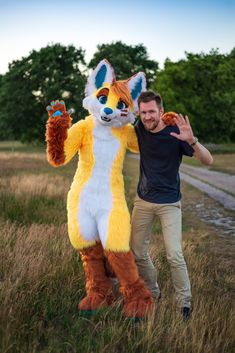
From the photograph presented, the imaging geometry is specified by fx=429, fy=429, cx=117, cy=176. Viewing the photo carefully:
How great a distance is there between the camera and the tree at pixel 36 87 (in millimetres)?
35628

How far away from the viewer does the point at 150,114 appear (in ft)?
11.2

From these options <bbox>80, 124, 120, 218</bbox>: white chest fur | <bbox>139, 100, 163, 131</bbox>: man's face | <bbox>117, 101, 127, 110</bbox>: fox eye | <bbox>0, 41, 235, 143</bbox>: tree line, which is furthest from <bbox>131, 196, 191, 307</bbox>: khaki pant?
<bbox>0, 41, 235, 143</bbox>: tree line

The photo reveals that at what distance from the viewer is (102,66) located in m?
3.62

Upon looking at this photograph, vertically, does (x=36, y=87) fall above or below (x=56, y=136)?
above

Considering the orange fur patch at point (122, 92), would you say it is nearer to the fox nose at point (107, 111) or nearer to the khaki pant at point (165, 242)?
the fox nose at point (107, 111)

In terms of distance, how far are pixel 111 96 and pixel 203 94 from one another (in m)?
33.9

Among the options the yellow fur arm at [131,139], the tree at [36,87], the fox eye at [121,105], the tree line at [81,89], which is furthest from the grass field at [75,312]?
the tree at [36,87]

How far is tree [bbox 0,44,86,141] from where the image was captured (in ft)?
117

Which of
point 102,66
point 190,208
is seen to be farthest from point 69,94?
point 102,66

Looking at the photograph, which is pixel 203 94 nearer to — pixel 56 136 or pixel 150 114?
pixel 150 114

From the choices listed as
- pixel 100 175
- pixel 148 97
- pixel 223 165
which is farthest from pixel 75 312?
pixel 223 165

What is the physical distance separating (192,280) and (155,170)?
3.98 ft

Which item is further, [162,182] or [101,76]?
[101,76]

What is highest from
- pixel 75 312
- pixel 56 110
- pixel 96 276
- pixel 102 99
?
pixel 102 99
